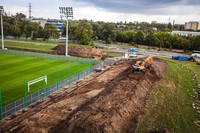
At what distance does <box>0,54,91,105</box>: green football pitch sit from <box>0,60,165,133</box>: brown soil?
4.36 meters

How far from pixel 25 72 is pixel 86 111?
71.0 ft

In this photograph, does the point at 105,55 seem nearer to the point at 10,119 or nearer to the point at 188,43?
the point at 188,43

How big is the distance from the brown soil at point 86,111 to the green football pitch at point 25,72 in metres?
4.36

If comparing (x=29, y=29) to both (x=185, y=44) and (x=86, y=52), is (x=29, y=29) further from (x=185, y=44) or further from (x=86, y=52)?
(x=185, y=44)

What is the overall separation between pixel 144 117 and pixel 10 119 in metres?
13.3

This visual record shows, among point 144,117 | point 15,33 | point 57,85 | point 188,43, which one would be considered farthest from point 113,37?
point 144,117

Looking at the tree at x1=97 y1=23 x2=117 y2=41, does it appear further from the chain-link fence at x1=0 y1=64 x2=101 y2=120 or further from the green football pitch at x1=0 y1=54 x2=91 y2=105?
the chain-link fence at x1=0 y1=64 x2=101 y2=120

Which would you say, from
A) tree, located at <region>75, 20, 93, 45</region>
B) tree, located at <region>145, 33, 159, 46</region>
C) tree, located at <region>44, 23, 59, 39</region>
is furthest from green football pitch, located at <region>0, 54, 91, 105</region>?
tree, located at <region>145, 33, 159, 46</region>

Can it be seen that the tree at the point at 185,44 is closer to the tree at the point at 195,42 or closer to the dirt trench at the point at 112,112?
the tree at the point at 195,42

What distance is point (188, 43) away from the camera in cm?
7631

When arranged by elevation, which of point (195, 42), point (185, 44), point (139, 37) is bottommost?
point (185, 44)

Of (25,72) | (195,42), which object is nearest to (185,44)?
(195,42)

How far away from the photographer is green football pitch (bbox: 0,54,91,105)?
2849 cm

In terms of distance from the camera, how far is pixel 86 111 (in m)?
20.7
